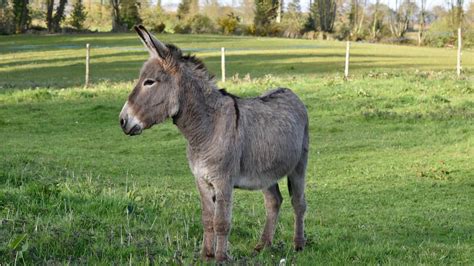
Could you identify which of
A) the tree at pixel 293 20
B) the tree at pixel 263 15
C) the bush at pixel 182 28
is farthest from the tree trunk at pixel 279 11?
the bush at pixel 182 28

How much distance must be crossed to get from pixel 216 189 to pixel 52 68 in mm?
35192

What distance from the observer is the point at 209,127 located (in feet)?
19.4

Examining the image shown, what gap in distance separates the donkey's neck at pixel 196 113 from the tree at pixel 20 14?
67.6 meters

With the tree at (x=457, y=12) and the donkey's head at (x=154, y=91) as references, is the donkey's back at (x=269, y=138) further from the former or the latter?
the tree at (x=457, y=12)

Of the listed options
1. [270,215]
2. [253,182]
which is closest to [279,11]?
[270,215]

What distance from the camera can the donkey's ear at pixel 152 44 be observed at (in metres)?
5.66

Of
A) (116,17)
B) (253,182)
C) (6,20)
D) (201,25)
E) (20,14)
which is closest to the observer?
(253,182)

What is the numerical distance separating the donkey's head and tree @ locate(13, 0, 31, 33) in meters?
67.6

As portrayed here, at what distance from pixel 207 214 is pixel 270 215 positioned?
121cm

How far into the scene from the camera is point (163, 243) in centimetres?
634

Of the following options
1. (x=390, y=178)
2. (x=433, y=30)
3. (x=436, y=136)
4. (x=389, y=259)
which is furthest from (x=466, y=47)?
(x=389, y=259)

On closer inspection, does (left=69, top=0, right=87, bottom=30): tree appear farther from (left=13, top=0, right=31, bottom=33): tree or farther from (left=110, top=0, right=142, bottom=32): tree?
(left=13, top=0, right=31, bottom=33): tree

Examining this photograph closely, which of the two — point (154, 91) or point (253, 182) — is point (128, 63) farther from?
point (154, 91)

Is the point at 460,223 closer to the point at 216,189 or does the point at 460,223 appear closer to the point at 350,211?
the point at 350,211
